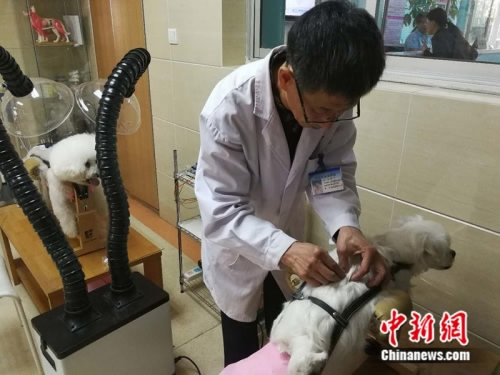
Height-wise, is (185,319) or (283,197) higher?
(283,197)

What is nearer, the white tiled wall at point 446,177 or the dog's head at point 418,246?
the dog's head at point 418,246

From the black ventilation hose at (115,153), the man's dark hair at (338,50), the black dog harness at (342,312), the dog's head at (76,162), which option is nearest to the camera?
the man's dark hair at (338,50)

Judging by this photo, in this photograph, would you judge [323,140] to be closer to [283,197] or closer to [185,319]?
[283,197]

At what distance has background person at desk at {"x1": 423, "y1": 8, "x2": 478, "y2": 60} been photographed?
132cm

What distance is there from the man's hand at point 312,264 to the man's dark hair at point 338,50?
1.10ft

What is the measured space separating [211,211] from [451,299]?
3.09 feet

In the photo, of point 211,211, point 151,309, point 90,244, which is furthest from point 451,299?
point 90,244

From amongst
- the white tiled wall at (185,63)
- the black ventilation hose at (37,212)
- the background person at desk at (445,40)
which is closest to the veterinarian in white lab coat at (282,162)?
the black ventilation hose at (37,212)

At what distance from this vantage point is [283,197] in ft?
3.54

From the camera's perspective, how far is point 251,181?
3.41 feet

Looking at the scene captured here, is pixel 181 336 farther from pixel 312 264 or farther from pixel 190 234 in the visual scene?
pixel 312 264

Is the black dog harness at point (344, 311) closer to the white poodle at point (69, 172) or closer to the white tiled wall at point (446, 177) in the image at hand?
the white tiled wall at point (446, 177)

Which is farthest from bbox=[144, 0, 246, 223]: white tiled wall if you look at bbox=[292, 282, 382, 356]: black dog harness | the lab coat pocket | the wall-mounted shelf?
bbox=[292, 282, 382, 356]: black dog harness

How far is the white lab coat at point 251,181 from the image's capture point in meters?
0.92
